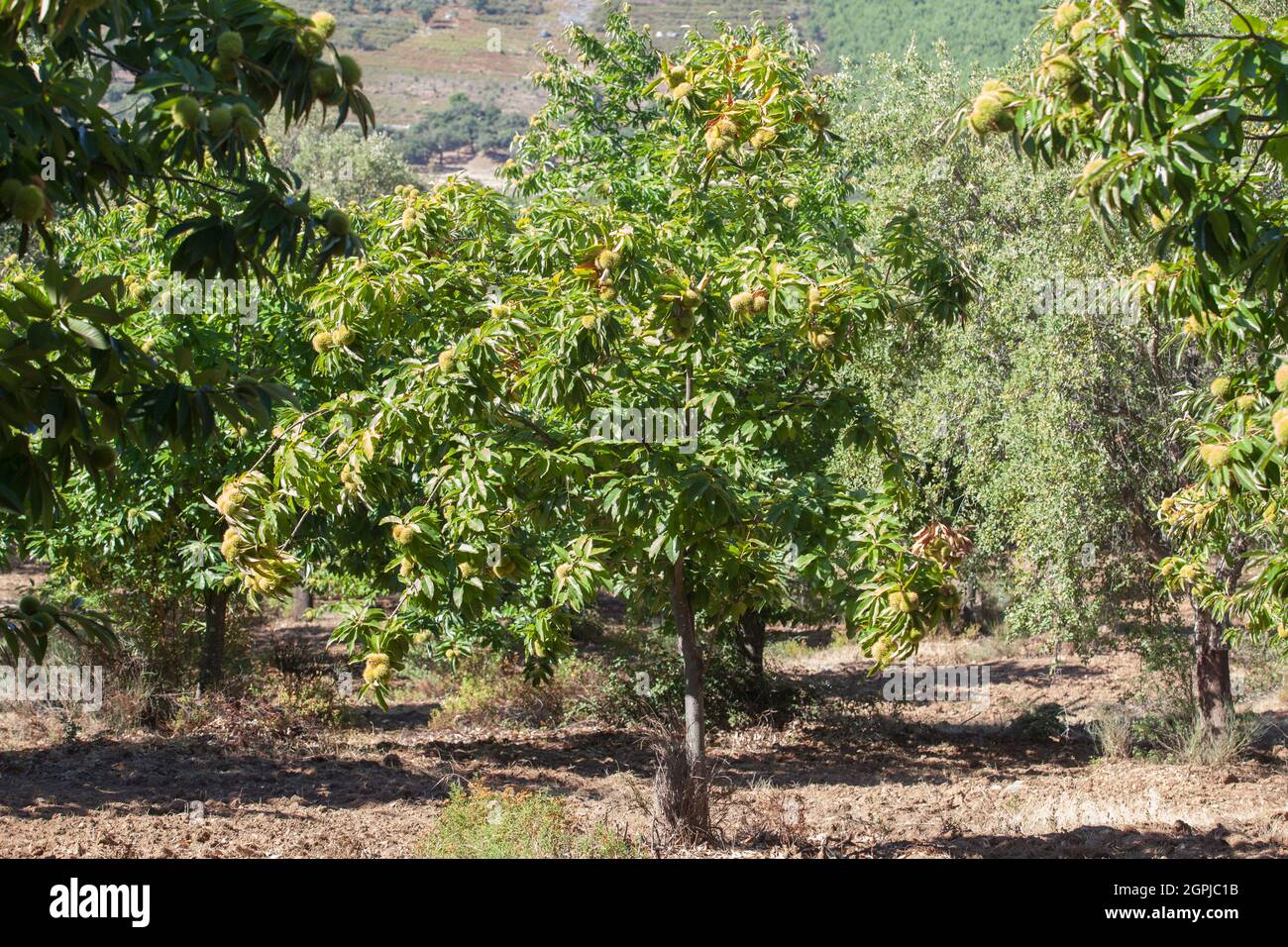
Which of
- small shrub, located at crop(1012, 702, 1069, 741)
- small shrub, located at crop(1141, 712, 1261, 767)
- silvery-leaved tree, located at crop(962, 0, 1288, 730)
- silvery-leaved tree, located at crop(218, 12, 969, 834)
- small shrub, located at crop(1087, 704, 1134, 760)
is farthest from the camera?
small shrub, located at crop(1012, 702, 1069, 741)

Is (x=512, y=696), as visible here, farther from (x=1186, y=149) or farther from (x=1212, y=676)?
(x=1186, y=149)

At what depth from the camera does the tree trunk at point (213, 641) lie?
34.9 ft

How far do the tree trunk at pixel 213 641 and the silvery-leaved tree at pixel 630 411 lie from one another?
4.31 metres

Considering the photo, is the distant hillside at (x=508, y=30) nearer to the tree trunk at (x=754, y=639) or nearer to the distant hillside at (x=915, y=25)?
the distant hillside at (x=915, y=25)

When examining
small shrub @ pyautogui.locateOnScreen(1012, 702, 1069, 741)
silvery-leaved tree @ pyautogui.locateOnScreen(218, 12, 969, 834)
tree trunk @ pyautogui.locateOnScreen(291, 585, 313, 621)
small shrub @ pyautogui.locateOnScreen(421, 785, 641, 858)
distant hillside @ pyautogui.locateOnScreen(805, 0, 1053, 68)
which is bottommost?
small shrub @ pyautogui.locateOnScreen(1012, 702, 1069, 741)

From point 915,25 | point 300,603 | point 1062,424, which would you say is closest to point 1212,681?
point 1062,424

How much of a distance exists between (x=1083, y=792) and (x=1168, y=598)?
2440 mm

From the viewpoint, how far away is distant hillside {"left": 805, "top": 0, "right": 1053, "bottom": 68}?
2331 inches

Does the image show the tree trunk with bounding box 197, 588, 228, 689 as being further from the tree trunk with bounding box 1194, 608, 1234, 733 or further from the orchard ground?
the tree trunk with bounding box 1194, 608, 1234, 733

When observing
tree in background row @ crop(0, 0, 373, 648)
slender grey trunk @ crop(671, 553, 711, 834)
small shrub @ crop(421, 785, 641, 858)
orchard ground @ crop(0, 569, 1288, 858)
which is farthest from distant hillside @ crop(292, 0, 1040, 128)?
tree in background row @ crop(0, 0, 373, 648)

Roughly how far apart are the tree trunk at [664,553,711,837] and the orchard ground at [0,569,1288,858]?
7.1 inches

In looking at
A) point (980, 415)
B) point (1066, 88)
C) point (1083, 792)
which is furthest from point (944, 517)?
point (1066, 88)

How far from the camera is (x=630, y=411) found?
5.48m

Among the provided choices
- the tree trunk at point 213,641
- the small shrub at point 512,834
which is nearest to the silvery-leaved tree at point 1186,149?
the small shrub at point 512,834
